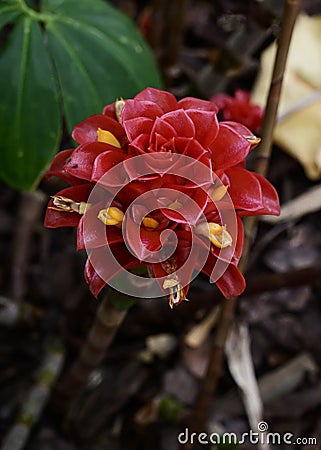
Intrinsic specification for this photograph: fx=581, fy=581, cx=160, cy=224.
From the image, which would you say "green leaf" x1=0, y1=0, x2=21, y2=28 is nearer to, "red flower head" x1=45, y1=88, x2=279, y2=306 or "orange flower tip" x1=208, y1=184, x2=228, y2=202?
"red flower head" x1=45, y1=88, x2=279, y2=306

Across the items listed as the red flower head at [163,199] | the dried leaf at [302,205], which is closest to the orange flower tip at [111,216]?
the red flower head at [163,199]

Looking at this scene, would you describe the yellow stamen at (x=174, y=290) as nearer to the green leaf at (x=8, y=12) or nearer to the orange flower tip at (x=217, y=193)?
the orange flower tip at (x=217, y=193)

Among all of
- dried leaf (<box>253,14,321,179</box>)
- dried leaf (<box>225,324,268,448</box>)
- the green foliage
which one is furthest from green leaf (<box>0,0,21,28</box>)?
dried leaf (<box>225,324,268,448</box>)

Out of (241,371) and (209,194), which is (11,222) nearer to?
(241,371)

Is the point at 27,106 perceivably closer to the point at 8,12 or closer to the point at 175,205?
the point at 8,12

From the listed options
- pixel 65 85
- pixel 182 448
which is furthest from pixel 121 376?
pixel 65 85

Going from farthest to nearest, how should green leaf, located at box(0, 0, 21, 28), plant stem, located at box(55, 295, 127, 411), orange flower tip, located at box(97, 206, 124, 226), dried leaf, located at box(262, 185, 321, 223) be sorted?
1. dried leaf, located at box(262, 185, 321, 223)
2. green leaf, located at box(0, 0, 21, 28)
3. plant stem, located at box(55, 295, 127, 411)
4. orange flower tip, located at box(97, 206, 124, 226)
